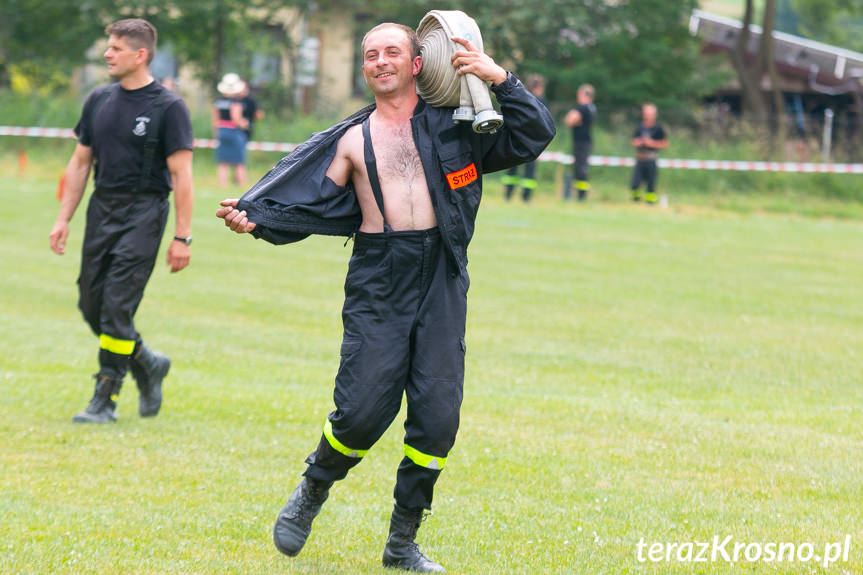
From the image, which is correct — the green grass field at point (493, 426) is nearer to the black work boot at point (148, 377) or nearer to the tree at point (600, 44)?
the black work boot at point (148, 377)

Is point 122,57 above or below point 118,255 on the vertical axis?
above

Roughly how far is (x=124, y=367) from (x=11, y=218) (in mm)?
12526

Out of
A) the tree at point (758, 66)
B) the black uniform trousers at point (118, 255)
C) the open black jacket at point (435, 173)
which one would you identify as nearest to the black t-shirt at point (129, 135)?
the black uniform trousers at point (118, 255)

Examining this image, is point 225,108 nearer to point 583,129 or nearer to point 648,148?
point 583,129

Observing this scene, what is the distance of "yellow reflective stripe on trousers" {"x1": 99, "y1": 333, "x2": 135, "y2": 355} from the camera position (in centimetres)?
→ 732

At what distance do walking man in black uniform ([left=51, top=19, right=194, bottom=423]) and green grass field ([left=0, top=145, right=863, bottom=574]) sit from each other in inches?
32.7

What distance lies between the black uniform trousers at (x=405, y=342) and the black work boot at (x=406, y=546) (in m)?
0.28

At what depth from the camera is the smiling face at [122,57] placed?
7.14 m

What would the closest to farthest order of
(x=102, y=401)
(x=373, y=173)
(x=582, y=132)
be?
(x=373, y=173), (x=102, y=401), (x=582, y=132)

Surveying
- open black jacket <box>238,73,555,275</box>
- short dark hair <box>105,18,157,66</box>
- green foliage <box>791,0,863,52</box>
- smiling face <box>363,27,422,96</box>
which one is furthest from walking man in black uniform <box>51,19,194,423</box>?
green foliage <box>791,0,863,52</box>

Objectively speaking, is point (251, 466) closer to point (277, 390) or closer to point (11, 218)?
point (277, 390)

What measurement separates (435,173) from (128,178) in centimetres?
307

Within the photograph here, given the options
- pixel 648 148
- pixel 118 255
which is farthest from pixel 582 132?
pixel 118 255

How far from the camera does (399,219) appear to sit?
4.74 metres
